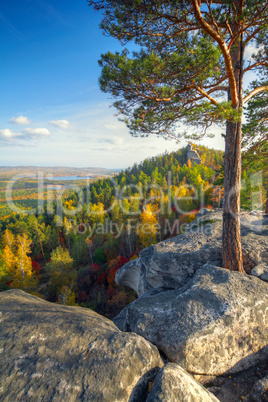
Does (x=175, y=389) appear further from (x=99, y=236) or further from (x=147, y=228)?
(x=99, y=236)

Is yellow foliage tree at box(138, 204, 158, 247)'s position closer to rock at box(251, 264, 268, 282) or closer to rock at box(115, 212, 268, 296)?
rock at box(115, 212, 268, 296)

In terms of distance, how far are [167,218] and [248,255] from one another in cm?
2907

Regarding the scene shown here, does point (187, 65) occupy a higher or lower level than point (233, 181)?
higher

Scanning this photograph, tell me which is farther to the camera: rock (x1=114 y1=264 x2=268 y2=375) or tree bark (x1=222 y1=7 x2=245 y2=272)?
tree bark (x1=222 y1=7 x2=245 y2=272)

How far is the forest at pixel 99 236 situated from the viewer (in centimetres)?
1922

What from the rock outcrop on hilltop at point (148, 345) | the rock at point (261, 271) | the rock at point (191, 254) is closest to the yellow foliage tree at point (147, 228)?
the rock at point (191, 254)

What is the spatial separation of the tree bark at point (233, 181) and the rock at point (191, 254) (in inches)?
42.8

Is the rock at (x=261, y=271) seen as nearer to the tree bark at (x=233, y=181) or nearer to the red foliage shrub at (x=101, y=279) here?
the tree bark at (x=233, y=181)

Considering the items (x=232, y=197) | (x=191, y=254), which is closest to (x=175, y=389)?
(x=232, y=197)

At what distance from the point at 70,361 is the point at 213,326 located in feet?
10.5

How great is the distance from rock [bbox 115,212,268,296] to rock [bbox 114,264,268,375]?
6.27 feet

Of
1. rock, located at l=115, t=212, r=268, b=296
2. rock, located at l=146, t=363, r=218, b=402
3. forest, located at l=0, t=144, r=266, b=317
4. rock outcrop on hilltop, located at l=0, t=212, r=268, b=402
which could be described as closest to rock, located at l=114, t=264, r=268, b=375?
rock outcrop on hilltop, located at l=0, t=212, r=268, b=402

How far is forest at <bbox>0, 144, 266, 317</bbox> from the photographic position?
19219 mm

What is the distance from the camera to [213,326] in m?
4.27
